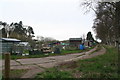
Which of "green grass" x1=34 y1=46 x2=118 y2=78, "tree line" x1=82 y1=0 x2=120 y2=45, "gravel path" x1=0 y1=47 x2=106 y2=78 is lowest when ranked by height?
"gravel path" x1=0 y1=47 x2=106 y2=78

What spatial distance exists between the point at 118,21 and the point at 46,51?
18.2 metres

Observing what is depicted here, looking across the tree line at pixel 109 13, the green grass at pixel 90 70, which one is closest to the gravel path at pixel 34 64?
the green grass at pixel 90 70

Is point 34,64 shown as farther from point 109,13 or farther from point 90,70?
point 109,13

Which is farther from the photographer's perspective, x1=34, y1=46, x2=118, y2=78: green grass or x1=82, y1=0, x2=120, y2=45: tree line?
x1=82, y1=0, x2=120, y2=45: tree line

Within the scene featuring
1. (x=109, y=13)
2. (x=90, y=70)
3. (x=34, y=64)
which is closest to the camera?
(x=90, y=70)

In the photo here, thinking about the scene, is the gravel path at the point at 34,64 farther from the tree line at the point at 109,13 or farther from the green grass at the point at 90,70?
the tree line at the point at 109,13

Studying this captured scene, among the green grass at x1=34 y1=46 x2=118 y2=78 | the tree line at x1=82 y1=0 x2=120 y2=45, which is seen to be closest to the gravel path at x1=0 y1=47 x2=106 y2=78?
the green grass at x1=34 y1=46 x2=118 y2=78

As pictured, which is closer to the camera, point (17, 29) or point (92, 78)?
point (92, 78)

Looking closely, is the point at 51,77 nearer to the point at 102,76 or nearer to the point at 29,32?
the point at 102,76

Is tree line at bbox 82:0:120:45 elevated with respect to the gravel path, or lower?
elevated

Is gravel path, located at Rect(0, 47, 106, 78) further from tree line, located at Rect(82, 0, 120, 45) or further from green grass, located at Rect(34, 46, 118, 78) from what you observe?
tree line, located at Rect(82, 0, 120, 45)

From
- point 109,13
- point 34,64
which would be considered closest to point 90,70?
point 34,64

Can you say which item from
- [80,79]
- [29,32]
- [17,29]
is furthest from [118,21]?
[17,29]

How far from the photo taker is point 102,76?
18.8ft
